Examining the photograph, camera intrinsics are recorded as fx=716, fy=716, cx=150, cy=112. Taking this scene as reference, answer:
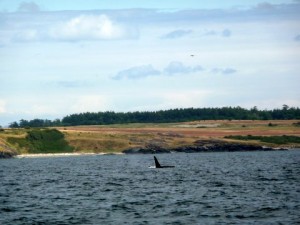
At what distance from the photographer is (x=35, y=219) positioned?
53.0 meters

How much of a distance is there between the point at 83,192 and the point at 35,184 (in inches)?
610

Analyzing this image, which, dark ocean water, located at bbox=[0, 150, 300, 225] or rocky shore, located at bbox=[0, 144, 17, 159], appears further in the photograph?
rocky shore, located at bbox=[0, 144, 17, 159]

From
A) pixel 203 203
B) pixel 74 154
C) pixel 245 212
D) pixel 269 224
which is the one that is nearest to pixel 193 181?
pixel 203 203

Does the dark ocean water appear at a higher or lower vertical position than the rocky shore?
lower

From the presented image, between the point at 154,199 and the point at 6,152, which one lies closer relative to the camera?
the point at 154,199

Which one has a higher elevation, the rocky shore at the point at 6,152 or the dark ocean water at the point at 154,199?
the rocky shore at the point at 6,152

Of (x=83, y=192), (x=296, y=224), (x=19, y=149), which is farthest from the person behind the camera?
(x=19, y=149)

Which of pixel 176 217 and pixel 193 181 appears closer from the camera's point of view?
pixel 176 217

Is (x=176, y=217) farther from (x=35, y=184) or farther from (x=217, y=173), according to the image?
(x=217, y=173)

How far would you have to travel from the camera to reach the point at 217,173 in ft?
334

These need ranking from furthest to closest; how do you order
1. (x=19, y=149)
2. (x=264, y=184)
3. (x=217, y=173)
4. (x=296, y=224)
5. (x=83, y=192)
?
(x=19, y=149) → (x=217, y=173) → (x=264, y=184) → (x=83, y=192) → (x=296, y=224)

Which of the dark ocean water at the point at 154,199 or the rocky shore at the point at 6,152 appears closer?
the dark ocean water at the point at 154,199

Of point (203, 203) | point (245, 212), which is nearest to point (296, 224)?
point (245, 212)

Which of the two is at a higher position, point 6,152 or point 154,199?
point 6,152
